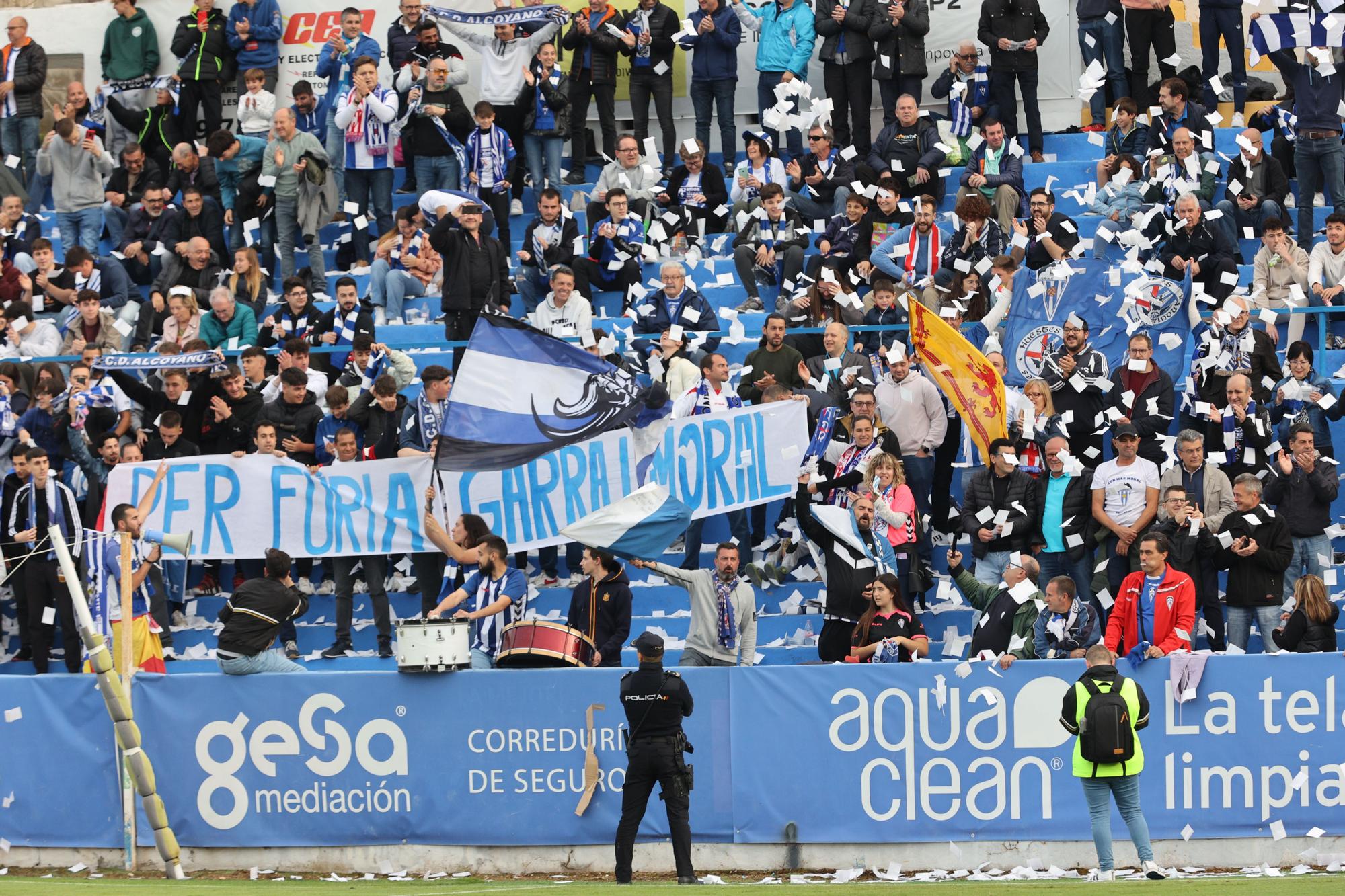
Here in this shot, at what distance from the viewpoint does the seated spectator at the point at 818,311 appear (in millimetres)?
18672

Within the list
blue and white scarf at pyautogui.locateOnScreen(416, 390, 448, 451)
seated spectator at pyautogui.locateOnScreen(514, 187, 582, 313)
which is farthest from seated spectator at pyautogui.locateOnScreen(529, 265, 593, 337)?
blue and white scarf at pyautogui.locateOnScreen(416, 390, 448, 451)

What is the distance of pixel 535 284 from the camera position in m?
20.3

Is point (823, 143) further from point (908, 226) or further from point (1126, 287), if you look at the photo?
point (1126, 287)

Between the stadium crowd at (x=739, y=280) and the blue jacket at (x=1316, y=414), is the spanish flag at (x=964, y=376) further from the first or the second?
the blue jacket at (x=1316, y=414)

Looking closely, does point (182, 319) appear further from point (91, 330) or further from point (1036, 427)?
point (1036, 427)

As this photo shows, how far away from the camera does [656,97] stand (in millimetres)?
22516

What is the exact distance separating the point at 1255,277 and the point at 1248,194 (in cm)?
134

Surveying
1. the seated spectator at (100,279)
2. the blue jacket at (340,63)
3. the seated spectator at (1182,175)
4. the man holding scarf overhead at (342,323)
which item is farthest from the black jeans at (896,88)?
the seated spectator at (100,279)

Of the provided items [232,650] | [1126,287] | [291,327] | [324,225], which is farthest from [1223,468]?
[324,225]

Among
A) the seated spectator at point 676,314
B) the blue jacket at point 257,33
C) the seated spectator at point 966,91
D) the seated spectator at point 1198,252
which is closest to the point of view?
the seated spectator at point 1198,252

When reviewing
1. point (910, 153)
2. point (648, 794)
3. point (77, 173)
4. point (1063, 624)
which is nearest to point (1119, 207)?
point (910, 153)

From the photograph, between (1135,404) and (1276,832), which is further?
(1135,404)

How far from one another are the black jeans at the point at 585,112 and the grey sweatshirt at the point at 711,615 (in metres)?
9.44

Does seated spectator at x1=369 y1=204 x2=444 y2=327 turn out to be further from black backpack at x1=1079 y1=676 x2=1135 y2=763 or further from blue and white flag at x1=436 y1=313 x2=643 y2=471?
black backpack at x1=1079 y1=676 x2=1135 y2=763
